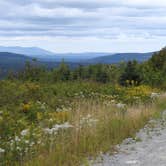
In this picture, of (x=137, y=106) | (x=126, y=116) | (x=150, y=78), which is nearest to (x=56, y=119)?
(x=126, y=116)

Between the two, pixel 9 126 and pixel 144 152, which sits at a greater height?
pixel 9 126

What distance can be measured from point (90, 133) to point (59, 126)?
0.87 m

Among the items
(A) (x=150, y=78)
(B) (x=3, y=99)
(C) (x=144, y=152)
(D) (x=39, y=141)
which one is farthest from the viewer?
(A) (x=150, y=78)

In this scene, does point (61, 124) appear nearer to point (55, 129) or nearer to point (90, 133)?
point (90, 133)

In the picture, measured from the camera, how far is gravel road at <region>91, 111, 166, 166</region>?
7492 millimetres

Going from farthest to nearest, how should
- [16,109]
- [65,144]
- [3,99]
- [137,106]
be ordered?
[137,106], [3,99], [16,109], [65,144]

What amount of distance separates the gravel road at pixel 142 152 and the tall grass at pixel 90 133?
21 centimetres

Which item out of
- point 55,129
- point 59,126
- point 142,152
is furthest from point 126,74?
point 55,129

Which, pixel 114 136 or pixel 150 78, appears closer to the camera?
pixel 114 136

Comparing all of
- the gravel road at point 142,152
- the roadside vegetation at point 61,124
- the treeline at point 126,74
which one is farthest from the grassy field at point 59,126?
the treeline at point 126,74

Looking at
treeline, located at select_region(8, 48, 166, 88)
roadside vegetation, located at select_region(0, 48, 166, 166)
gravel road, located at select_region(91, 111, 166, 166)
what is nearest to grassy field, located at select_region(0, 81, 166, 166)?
roadside vegetation, located at select_region(0, 48, 166, 166)

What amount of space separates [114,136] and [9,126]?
8.42 ft

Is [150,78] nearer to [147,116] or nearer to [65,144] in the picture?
[147,116]

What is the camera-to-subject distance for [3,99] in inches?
490
